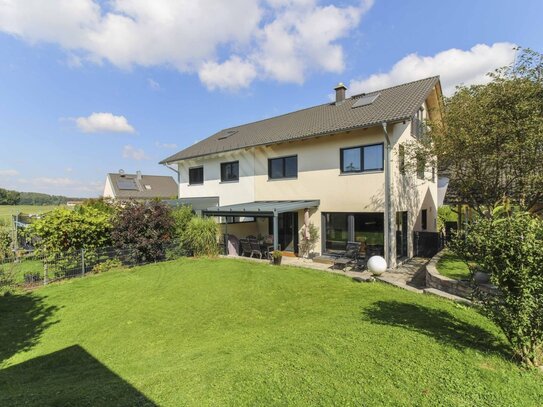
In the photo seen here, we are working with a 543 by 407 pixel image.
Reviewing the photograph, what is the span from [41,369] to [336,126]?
46.5 feet

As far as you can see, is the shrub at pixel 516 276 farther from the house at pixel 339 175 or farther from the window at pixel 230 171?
the window at pixel 230 171

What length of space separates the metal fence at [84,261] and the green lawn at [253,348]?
6.61 ft

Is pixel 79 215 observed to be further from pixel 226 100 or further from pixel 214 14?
pixel 226 100

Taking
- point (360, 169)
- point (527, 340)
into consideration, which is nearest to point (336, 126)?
point (360, 169)

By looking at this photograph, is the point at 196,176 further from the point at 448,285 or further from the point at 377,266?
the point at 448,285

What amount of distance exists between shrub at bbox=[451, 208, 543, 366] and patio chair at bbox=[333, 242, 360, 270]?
8504mm

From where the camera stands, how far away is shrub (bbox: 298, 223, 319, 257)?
16.0m

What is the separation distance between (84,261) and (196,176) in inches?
457

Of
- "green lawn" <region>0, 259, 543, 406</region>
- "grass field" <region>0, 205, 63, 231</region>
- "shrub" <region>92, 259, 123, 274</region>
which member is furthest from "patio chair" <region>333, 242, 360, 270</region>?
"grass field" <region>0, 205, 63, 231</region>

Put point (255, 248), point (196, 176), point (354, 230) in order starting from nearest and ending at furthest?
point (354, 230) → point (255, 248) → point (196, 176)

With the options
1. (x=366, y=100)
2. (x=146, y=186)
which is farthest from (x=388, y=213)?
(x=146, y=186)

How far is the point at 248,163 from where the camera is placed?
1962 cm

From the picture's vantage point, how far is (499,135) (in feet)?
32.9

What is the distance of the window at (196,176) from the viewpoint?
76.7 feet
